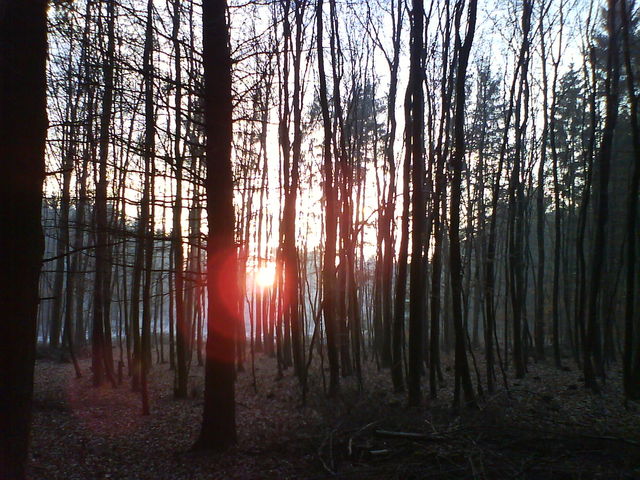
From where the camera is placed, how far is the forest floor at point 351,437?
5.42 meters

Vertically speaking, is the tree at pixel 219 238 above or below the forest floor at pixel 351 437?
above

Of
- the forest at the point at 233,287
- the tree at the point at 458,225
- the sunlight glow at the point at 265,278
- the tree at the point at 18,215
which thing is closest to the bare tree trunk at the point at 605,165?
the forest at the point at 233,287

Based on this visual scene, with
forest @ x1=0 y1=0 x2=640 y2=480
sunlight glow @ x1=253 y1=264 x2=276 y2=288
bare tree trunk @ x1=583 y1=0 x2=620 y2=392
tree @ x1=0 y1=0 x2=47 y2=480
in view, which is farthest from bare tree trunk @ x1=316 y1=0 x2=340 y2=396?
sunlight glow @ x1=253 y1=264 x2=276 y2=288

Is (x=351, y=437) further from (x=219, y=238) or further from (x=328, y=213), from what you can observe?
(x=328, y=213)

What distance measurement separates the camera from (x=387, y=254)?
613 inches

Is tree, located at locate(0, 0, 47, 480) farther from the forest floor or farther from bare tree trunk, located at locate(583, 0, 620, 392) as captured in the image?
bare tree trunk, located at locate(583, 0, 620, 392)

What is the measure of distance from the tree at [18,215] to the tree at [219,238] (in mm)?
3036

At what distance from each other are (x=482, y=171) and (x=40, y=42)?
21.4 meters

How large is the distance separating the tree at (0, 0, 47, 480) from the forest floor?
3014 mm

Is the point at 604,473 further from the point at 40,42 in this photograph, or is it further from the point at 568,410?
the point at 40,42

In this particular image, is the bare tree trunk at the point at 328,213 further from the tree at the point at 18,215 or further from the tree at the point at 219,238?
the tree at the point at 18,215

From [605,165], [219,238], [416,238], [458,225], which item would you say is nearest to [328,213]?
[416,238]

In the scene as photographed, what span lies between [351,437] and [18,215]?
542 centimetres

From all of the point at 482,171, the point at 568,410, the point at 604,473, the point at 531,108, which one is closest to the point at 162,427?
the point at 604,473
